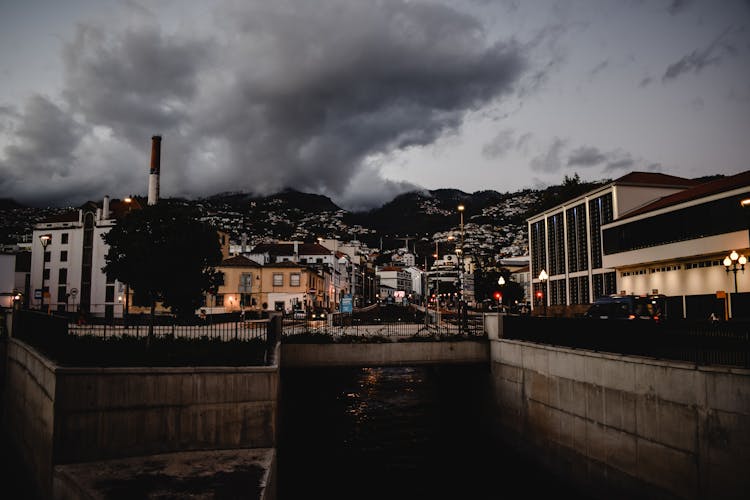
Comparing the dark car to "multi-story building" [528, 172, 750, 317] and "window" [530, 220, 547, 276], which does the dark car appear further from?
"window" [530, 220, 547, 276]

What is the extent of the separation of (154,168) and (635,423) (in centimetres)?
6331

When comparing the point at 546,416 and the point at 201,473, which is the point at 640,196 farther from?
the point at 201,473

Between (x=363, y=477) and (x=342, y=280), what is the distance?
99.4m

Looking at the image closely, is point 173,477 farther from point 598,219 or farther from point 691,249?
point 598,219

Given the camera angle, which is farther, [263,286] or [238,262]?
[263,286]

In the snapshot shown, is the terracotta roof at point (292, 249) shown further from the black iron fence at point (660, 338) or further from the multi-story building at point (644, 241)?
the black iron fence at point (660, 338)

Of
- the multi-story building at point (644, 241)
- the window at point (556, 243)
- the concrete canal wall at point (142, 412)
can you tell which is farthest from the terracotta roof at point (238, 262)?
the concrete canal wall at point (142, 412)

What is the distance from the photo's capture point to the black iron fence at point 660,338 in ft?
40.6

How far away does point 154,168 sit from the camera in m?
64.7

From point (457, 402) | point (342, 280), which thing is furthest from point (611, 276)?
point (342, 280)

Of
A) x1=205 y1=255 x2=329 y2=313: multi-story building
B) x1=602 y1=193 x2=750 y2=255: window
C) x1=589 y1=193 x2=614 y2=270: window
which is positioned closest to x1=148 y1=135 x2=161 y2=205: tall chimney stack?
x1=205 y1=255 x2=329 y2=313: multi-story building

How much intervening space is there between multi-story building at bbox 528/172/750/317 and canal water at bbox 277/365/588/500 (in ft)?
34.1

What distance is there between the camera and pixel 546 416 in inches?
747

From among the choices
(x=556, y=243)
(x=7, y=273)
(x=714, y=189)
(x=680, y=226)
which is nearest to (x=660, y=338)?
(x=714, y=189)
